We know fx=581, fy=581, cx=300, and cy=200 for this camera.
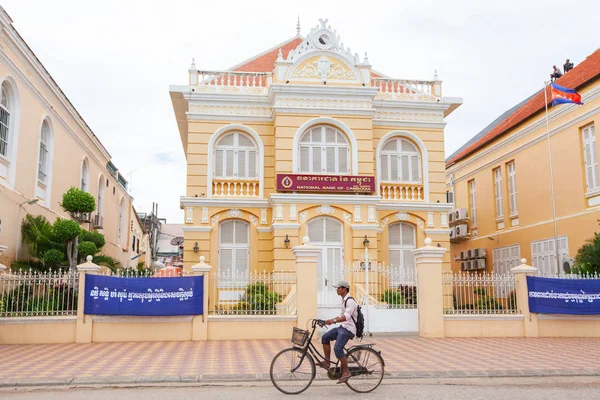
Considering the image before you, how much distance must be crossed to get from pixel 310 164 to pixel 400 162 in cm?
340

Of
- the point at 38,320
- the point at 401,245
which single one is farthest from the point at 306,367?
the point at 401,245

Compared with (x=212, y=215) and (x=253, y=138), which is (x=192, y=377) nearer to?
(x=212, y=215)

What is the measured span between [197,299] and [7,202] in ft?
19.1

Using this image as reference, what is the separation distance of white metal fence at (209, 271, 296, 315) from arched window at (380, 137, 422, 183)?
7.23 metres

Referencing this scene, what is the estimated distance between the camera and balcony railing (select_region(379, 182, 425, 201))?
20.2 metres

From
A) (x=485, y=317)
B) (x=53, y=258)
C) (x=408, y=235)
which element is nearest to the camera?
(x=485, y=317)

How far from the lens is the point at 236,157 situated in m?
19.9

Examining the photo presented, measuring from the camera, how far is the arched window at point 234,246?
62.8 feet

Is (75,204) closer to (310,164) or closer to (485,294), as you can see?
(310,164)

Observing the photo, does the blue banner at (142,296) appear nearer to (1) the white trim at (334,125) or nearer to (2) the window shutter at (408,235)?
(1) the white trim at (334,125)

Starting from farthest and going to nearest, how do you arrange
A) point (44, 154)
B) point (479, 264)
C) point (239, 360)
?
point (479, 264) → point (44, 154) → point (239, 360)

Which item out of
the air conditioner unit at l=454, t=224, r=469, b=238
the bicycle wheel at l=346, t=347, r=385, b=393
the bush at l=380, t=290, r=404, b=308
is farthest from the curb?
the air conditioner unit at l=454, t=224, r=469, b=238

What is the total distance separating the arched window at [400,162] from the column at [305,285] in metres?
7.40

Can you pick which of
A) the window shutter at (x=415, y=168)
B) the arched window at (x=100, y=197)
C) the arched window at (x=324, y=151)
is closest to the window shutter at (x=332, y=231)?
the arched window at (x=324, y=151)
